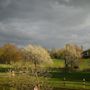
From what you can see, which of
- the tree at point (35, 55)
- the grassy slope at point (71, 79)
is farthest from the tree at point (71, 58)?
the grassy slope at point (71, 79)

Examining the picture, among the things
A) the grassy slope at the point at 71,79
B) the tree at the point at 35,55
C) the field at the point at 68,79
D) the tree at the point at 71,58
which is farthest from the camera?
the tree at the point at 71,58

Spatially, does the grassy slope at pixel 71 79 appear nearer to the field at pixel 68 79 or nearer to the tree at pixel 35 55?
the field at pixel 68 79

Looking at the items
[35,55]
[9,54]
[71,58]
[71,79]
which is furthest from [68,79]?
[9,54]

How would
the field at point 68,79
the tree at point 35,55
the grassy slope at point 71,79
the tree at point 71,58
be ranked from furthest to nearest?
the tree at point 71,58
the tree at point 35,55
the grassy slope at point 71,79
the field at point 68,79

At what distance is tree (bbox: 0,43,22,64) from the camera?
132500mm

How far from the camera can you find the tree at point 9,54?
5217 inches

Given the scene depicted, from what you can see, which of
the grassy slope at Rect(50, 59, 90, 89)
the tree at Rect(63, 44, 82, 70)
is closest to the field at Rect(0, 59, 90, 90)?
the grassy slope at Rect(50, 59, 90, 89)

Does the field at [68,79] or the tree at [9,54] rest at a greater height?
the tree at [9,54]

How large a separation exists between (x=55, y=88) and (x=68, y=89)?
1826mm

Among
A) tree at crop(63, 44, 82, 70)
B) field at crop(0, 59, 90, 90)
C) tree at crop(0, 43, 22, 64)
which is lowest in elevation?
field at crop(0, 59, 90, 90)

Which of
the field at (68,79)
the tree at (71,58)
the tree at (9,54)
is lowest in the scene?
the field at (68,79)

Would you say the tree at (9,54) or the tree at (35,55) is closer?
the tree at (35,55)

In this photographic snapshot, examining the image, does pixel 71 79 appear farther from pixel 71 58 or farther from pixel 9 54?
pixel 9 54

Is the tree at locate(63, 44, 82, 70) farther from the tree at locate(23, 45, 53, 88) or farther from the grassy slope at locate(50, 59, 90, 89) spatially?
the grassy slope at locate(50, 59, 90, 89)
